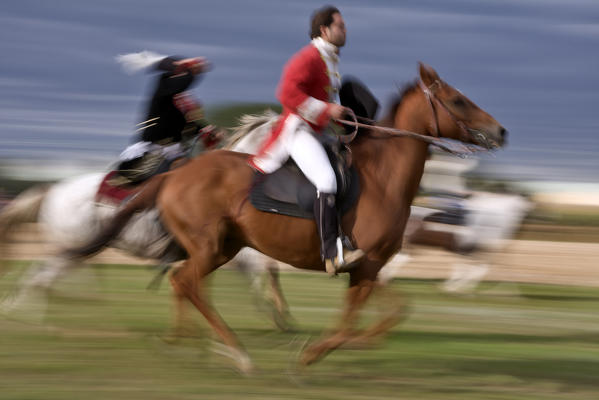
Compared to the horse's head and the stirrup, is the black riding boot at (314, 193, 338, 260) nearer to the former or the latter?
the stirrup

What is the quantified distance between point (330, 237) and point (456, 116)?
136cm

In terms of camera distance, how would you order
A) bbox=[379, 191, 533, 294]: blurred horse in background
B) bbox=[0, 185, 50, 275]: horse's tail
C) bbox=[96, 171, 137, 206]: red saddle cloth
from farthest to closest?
bbox=[379, 191, 533, 294]: blurred horse in background < bbox=[0, 185, 50, 275]: horse's tail < bbox=[96, 171, 137, 206]: red saddle cloth

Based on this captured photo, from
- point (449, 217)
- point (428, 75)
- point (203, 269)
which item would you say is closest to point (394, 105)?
point (428, 75)

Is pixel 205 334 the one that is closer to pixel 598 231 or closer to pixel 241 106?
pixel 598 231

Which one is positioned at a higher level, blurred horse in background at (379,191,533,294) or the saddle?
the saddle

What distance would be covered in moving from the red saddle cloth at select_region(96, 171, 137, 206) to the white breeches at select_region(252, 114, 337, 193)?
1.75m

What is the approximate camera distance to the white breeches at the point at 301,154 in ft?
20.6

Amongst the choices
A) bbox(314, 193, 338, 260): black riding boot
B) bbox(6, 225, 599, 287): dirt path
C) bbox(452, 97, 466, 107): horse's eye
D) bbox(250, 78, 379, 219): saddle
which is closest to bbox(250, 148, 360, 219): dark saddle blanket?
bbox(250, 78, 379, 219): saddle

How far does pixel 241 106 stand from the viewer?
180ft

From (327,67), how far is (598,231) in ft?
→ 100

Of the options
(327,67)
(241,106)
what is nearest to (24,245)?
(327,67)

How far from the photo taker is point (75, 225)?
807 centimetres

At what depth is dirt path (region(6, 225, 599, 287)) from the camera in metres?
15.1

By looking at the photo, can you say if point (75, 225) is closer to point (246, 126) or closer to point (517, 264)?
point (246, 126)
